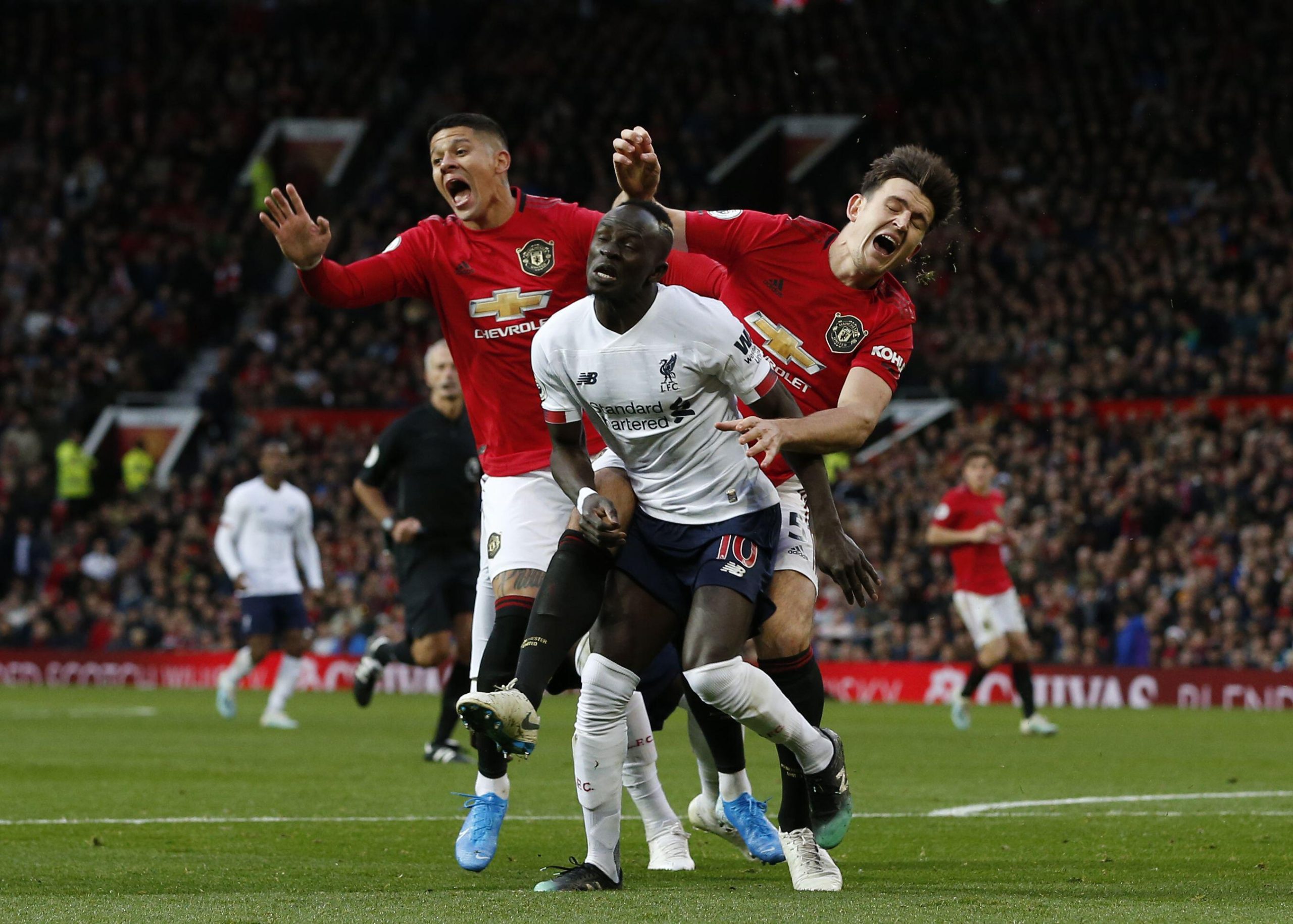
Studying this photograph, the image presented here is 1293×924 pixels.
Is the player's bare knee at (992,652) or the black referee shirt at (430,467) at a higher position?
the black referee shirt at (430,467)

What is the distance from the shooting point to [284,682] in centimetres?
1712

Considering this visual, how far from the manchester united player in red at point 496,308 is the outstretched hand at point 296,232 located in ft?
0.45

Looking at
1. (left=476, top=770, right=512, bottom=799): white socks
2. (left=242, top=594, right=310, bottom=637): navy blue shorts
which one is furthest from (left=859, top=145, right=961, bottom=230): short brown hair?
(left=242, top=594, right=310, bottom=637): navy blue shorts

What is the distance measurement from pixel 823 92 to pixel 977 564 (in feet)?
60.1

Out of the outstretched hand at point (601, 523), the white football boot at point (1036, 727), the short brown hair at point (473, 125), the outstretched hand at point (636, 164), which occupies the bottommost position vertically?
the white football boot at point (1036, 727)

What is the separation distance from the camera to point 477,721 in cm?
588

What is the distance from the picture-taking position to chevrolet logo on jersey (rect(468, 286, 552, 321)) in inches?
279

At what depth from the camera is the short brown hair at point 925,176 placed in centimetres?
696

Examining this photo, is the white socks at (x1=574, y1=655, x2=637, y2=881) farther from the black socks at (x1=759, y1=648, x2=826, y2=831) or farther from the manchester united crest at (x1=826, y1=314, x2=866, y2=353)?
the manchester united crest at (x1=826, y1=314, x2=866, y2=353)

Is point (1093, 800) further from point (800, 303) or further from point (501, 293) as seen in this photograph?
point (501, 293)

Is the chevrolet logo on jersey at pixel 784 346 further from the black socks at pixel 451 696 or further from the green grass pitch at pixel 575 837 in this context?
the black socks at pixel 451 696

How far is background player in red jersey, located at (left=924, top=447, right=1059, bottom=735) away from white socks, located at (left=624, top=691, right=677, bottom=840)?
9240mm

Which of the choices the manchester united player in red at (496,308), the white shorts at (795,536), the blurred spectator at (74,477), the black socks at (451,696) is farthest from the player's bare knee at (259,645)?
the blurred spectator at (74,477)

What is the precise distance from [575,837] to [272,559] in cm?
967
